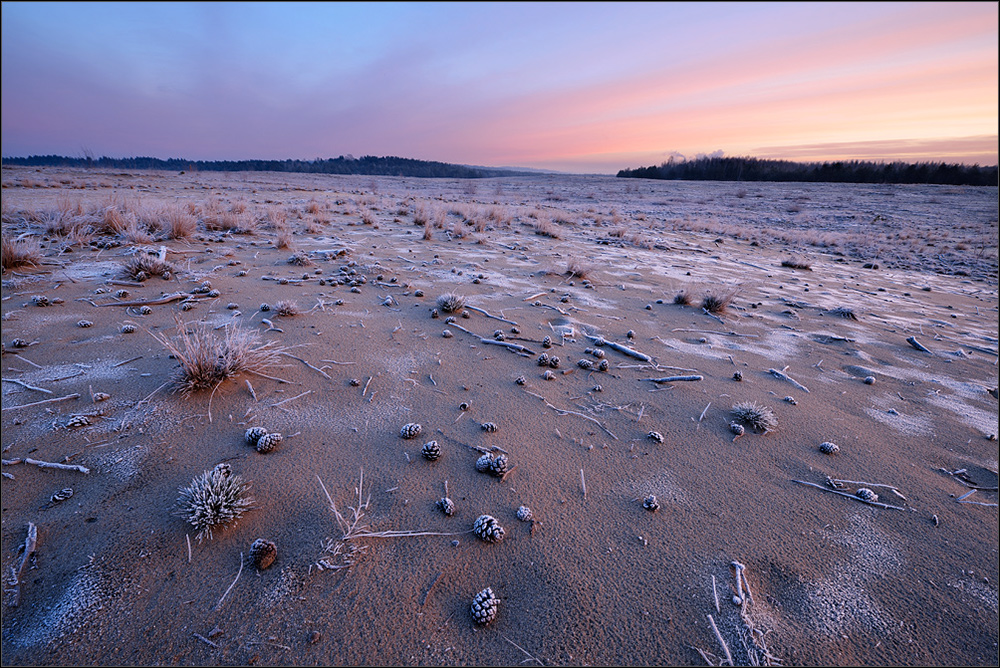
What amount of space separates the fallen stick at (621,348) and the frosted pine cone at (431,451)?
8.35 feet

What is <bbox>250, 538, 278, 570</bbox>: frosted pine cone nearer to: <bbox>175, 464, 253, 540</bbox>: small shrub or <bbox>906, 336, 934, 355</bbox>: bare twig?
<bbox>175, 464, 253, 540</bbox>: small shrub

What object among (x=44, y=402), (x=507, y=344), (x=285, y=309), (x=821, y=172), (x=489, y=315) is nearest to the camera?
(x=44, y=402)

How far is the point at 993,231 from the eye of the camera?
1783 centimetres

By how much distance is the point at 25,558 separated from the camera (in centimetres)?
179

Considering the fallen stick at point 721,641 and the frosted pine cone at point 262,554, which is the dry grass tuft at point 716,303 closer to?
the fallen stick at point 721,641

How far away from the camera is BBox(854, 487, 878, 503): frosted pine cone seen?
2.46 meters

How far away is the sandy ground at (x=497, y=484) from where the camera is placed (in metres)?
1.68

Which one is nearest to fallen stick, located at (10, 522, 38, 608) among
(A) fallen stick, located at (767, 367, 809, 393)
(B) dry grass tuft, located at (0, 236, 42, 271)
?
(A) fallen stick, located at (767, 367, 809, 393)

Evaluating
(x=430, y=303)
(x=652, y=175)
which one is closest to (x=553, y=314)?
(x=430, y=303)

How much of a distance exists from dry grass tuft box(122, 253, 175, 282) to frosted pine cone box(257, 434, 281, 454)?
15.1ft

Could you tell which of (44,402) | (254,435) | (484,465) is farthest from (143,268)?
(484,465)

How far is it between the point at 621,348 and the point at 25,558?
14.5 feet

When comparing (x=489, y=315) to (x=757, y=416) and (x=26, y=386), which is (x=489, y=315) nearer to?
(x=757, y=416)

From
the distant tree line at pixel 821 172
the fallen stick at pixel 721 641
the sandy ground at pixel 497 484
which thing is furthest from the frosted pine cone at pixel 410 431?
the distant tree line at pixel 821 172
